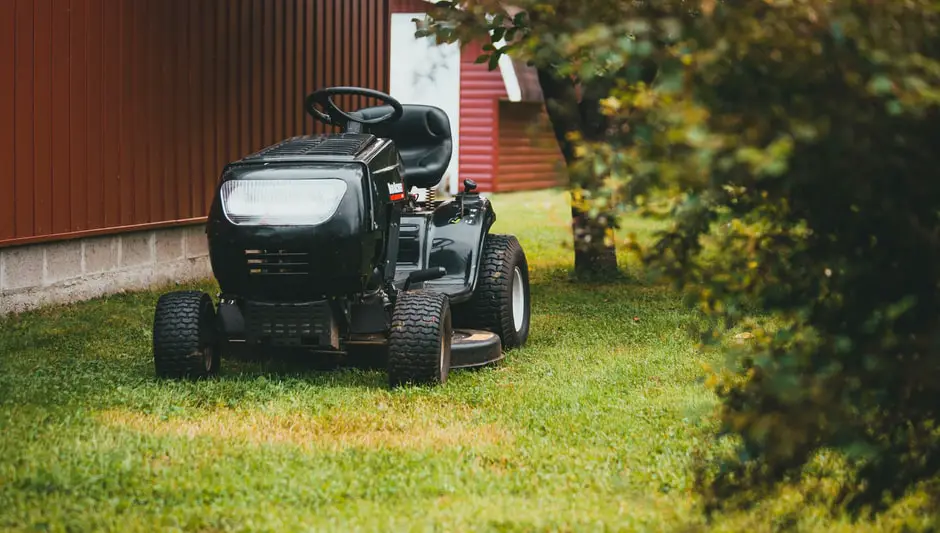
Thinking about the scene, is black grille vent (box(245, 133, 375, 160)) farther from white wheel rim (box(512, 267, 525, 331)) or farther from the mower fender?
white wheel rim (box(512, 267, 525, 331))

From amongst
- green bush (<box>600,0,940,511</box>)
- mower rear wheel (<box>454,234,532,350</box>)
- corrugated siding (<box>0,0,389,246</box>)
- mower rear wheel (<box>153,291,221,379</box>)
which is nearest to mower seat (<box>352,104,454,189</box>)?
mower rear wheel (<box>454,234,532,350</box>)

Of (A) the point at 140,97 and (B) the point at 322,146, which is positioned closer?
(B) the point at 322,146

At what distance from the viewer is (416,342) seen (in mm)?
6711

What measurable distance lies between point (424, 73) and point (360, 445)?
21637mm

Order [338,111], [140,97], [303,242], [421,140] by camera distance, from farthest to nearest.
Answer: [140,97]
[421,140]
[338,111]
[303,242]

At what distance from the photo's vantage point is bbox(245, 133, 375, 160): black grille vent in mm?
7132

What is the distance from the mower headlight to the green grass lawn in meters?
0.84

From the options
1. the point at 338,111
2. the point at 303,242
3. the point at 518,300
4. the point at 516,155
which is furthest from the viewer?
the point at 516,155

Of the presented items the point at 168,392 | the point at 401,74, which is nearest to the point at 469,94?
the point at 401,74

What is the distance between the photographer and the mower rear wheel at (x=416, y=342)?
672 cm

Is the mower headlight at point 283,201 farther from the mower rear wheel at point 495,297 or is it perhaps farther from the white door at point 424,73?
the white door at point 424,73

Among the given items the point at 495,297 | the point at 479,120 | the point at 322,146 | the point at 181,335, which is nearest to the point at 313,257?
the point at 181,335

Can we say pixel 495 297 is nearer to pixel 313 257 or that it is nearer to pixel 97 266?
pixel 313 257

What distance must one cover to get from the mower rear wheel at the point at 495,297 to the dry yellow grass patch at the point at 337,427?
1868 mm
